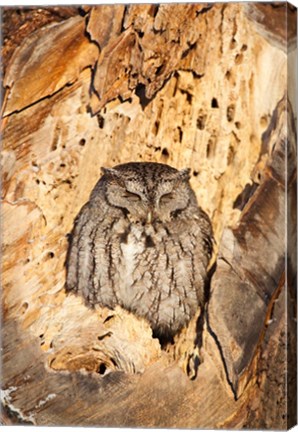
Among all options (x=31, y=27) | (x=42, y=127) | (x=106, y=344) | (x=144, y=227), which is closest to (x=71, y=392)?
(x=106, y=344)

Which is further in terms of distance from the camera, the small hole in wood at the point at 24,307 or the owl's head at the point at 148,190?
the small hole in wood at the point at 24,307

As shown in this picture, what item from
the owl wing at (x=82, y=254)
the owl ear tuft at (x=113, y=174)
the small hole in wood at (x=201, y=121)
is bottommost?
the owl wing at (x=82, y=254)

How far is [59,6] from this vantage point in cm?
497

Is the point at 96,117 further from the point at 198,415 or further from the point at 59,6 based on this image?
the point at 198,415

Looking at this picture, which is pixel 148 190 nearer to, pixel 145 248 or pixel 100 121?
pixel 145 248

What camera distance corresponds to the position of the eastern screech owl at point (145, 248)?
4.82 meters

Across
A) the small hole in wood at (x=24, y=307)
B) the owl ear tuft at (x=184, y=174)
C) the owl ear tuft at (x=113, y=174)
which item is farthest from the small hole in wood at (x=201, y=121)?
the small hole in wood at (x=24, y=307)

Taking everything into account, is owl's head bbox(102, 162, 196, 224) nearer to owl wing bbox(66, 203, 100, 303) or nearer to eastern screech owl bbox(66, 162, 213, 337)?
eastern screech owl bbox(66, 162, 213, 337)

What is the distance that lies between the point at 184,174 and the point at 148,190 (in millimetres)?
184

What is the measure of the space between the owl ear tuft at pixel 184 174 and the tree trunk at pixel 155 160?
26 millimetres

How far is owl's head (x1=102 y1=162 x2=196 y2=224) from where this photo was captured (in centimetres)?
476

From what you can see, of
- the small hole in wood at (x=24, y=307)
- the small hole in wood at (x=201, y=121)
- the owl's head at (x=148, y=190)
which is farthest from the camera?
the small hole in wood at (x=24, y=307)

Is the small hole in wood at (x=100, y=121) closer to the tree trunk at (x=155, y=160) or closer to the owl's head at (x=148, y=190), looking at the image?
the tree trunk at (x=155, y=160)

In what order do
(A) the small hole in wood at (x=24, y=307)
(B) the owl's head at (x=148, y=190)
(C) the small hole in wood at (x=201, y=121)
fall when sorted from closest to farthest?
(B) the owl's head at (x=148, y=190) < (C) the small hole in wood at (x=201, y=121) < (A) the small hole in wood at (x=24, y=307)
